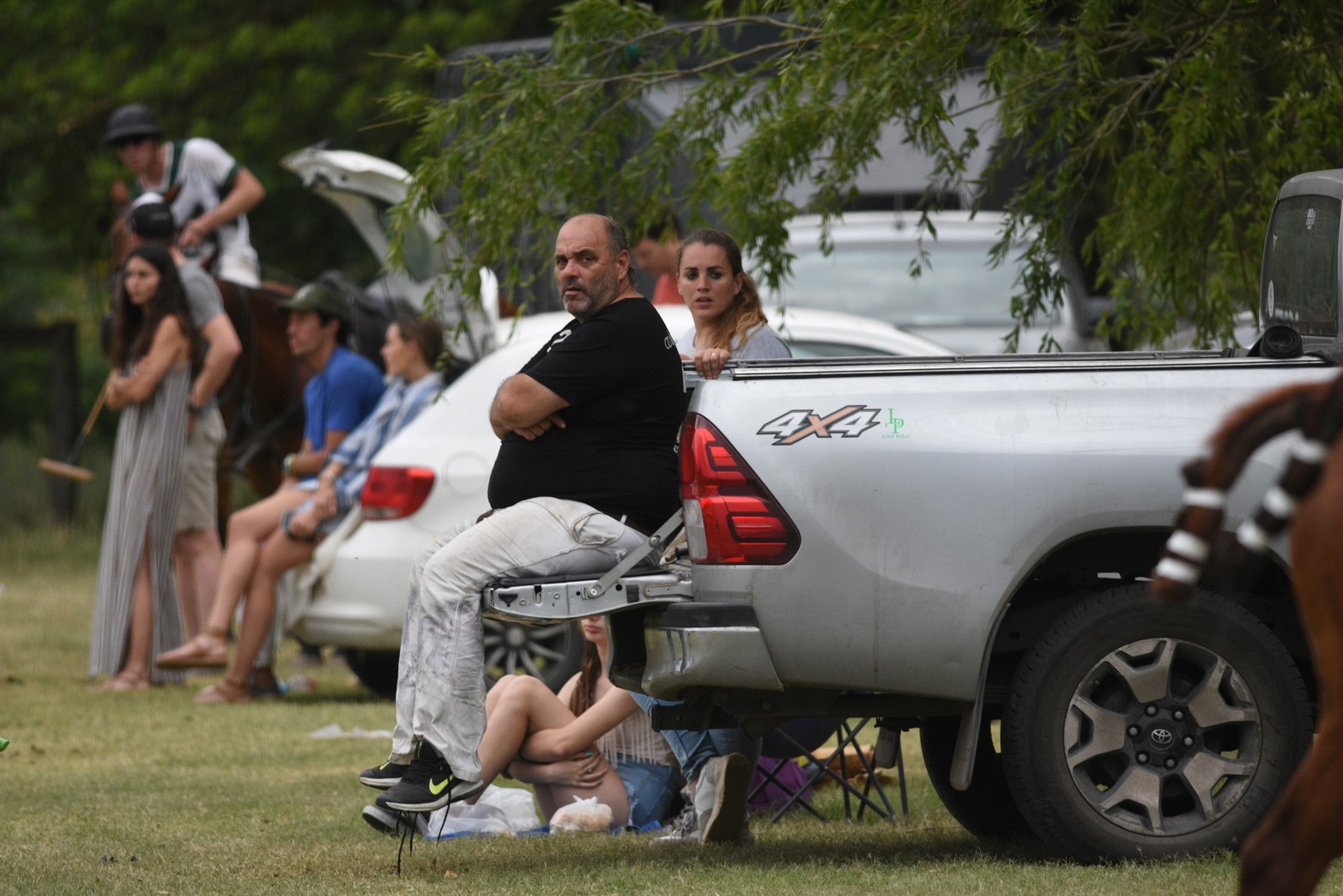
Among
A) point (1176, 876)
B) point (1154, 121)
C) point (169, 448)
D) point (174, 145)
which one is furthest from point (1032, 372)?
point (174, 145)

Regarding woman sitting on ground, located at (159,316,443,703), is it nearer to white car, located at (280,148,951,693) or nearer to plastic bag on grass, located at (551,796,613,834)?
white car, located at (280,148,951,693)

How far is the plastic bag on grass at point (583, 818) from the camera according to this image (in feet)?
21.2

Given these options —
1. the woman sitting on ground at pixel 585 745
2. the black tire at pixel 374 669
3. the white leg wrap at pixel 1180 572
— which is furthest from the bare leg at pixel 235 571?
the white leg wrap at pixel 1180 572

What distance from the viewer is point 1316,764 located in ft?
11.2

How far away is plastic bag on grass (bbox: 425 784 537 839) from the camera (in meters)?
6.52

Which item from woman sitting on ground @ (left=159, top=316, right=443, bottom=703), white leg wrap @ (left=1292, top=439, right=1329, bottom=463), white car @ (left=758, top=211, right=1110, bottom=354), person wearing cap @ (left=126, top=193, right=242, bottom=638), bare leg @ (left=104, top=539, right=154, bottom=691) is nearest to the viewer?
white leg wrap @ (left=1292, top=439, right=1329, bottom=463)

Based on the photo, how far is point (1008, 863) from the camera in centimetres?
567

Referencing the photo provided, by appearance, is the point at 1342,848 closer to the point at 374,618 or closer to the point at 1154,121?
the point at 1154,121

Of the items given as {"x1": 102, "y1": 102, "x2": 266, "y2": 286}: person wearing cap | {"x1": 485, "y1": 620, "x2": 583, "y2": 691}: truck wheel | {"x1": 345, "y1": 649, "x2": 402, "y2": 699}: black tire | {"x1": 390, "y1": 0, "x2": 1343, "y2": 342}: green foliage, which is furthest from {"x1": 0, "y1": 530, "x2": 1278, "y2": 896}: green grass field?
{"x1": 102, "y1": 102, "x2": 266, "y2": 286}: person wearing cap

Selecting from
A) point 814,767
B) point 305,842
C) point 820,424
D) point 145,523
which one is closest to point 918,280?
point 145,523

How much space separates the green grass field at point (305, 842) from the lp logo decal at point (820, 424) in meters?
1.19

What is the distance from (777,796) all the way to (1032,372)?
2053 mm

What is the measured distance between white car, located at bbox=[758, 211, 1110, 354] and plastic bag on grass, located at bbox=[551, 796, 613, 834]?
4.94 meters

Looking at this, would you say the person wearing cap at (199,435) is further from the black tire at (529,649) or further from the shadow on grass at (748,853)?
the shadow on grass at (748,853)
